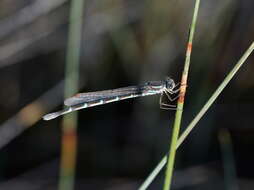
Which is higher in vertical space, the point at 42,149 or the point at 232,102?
the point at 232,102

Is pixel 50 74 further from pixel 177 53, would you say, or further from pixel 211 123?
pixel 211 123

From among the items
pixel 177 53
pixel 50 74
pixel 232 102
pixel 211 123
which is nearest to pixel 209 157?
pixel 211 123

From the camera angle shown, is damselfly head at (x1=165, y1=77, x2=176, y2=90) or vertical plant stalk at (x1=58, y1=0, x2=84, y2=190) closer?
vertical plant stalk at (x1=58, y1=0, x2=84, y2=190)

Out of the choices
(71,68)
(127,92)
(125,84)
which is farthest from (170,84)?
(125,84)

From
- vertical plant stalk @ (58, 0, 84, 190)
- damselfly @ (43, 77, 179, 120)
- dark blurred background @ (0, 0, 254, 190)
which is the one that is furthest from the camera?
dark blurred background @ (0, 0, 254, 190)

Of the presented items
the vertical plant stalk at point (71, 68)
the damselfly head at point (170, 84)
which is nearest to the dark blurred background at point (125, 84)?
the damselfly head at point (170, 84)

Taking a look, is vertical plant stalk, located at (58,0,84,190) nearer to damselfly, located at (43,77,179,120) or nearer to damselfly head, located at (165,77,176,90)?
damselfly, located at (43,77,179,120)

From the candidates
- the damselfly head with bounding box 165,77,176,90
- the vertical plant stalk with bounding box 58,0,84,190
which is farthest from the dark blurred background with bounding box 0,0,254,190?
the vertical plant stalk with bounding box 58,0,84,190

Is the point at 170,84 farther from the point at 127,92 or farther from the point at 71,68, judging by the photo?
the point at 71,68
